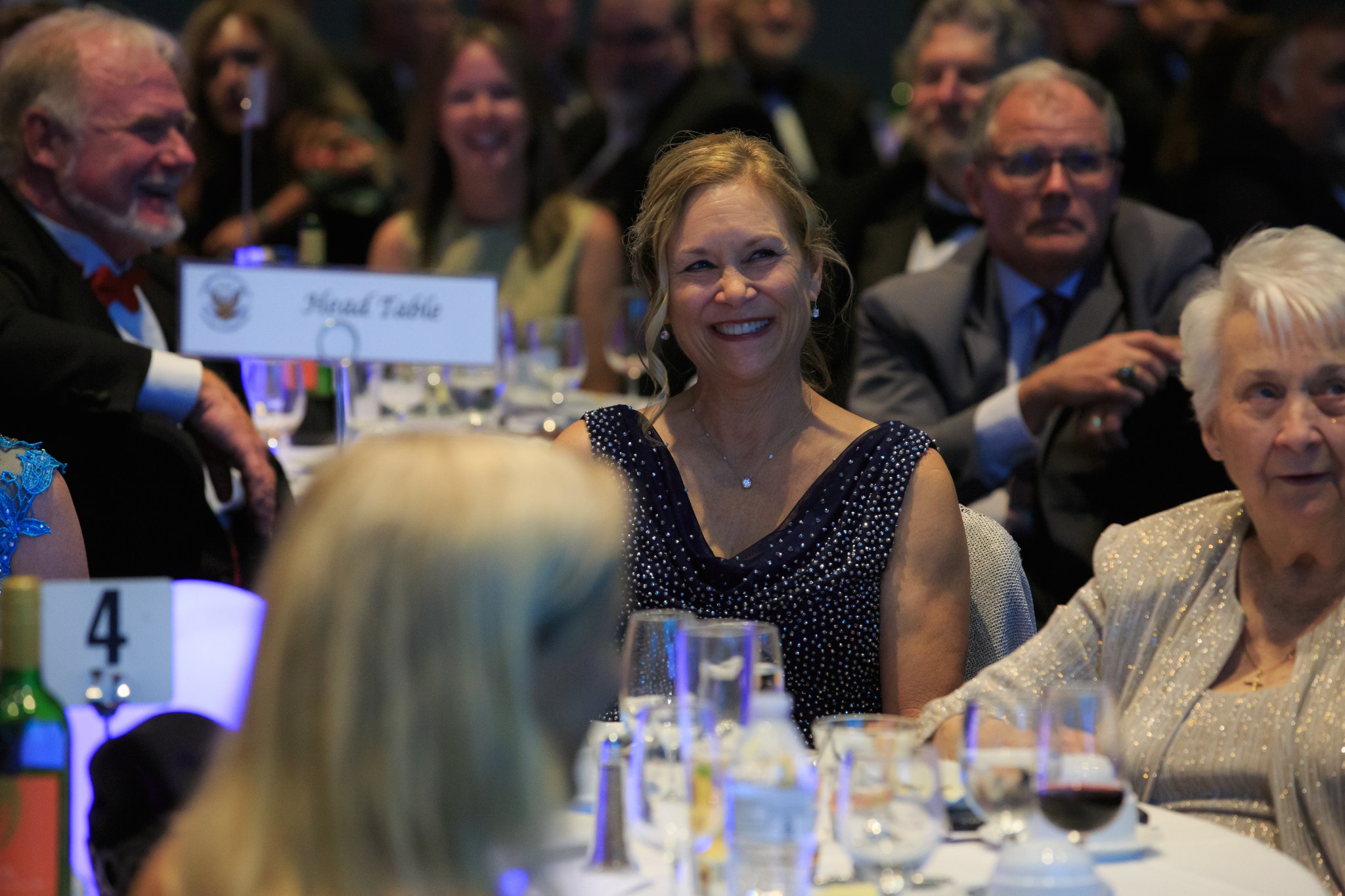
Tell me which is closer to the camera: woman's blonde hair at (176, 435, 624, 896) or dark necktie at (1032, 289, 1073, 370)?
woman's blonde hair at (176, 435, 624, 896)

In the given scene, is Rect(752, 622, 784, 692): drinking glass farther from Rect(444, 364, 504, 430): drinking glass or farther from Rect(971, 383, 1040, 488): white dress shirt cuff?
Rect(444, 364, 504, 430): drinking glass

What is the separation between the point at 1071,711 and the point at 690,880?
0.42 m

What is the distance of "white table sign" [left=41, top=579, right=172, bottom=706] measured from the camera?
170 centimetres

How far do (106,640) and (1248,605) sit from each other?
166 cm

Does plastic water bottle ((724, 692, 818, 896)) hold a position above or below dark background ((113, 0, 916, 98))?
below

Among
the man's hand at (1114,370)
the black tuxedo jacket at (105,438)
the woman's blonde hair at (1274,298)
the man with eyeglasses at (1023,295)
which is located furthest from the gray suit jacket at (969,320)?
the black tuxedo jacket at (105,438)

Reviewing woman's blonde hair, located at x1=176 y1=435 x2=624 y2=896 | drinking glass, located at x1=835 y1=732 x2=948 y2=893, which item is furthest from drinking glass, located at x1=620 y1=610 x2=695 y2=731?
woman's blonde hair, located at x1=176 y1=435 x2=624 y2=896

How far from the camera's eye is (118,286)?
3.82 m

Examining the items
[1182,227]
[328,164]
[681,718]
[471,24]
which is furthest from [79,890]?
[328,164]

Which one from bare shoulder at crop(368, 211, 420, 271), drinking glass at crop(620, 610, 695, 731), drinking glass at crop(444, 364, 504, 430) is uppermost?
bare shoulder at crop(368, 211, 420, 271)

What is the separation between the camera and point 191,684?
7.79 feet

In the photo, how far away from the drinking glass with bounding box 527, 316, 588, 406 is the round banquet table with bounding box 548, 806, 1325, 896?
2548 mm

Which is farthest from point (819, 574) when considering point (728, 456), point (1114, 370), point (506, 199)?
point (506, 199)

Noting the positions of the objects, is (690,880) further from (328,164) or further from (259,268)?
(328,164)
